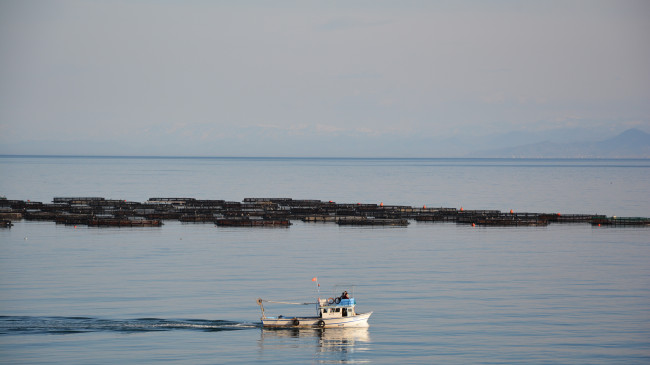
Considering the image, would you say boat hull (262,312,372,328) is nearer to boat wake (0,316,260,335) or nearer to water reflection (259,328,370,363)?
water reflection (259,328,370,363)

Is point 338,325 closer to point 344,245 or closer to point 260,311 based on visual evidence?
point 260,311

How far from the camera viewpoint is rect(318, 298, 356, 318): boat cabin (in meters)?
54.8

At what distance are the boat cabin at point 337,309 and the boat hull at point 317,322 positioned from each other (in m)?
0.32

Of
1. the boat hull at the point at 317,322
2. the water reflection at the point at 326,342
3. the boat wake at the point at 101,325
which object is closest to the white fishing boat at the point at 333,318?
the boat hull at the point at 317,322

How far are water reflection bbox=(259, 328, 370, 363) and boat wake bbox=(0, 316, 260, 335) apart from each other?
2765 millimetres

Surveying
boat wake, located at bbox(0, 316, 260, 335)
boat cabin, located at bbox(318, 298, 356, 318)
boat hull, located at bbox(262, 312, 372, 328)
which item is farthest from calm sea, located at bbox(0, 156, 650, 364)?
boat cabin, located at bbox(318, 298, 356, 318)

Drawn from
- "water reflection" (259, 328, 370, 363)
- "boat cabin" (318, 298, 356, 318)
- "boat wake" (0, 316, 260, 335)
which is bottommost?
"water reflection" (259, 328, 370, 363)

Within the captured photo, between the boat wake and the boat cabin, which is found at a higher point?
the boat cabin

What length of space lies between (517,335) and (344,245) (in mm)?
47557

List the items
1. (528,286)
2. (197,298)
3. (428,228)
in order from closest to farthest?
1. (197,298)
2. (528,286)
3. (428,228)

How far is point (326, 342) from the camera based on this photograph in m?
52.2

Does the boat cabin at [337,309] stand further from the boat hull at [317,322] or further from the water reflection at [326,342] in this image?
the water reflection at [326,342]

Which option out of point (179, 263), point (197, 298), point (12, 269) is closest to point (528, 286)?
point (197, 298)

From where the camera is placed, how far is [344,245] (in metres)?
99.7
